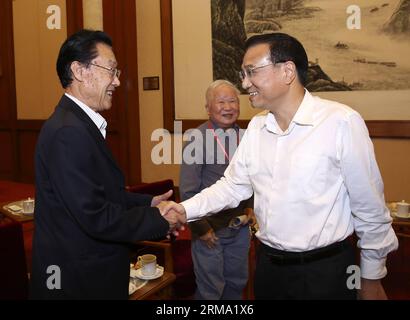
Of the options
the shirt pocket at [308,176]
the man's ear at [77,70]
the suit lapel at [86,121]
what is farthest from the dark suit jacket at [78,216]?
the shirt pocket at [308,176]

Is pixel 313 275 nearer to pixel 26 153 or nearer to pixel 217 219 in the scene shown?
pixel 217 219

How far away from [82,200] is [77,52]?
0.64 meters

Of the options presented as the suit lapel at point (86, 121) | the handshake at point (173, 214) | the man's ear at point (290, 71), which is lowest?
the handshake at point (173, 214)

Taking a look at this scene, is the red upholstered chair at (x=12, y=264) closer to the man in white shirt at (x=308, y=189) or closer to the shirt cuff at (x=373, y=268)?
the man in white shirt at (x=308, y=189)

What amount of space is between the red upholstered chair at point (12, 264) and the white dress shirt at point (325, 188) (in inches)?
54.6

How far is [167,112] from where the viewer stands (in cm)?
579

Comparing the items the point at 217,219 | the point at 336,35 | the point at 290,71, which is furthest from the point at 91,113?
the point at 336,35

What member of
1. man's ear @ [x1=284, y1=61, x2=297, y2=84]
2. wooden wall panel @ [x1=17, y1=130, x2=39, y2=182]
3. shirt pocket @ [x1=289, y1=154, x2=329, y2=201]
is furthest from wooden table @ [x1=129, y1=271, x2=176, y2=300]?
wooden wall panel @ [x1=17, y1=130, x2=39, y2=182]

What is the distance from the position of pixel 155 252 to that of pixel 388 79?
292 centimetres

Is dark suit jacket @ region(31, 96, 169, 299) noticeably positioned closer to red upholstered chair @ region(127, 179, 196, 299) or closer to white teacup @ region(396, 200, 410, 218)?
red upholstered chair @ region(127, 179, 196, 299)

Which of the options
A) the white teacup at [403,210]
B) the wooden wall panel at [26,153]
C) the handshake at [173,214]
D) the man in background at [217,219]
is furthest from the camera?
the wooden wall panel at [26,153]

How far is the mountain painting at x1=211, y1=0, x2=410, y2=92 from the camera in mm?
4227

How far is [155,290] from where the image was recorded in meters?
2.23

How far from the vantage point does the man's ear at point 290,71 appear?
1.79 metres
